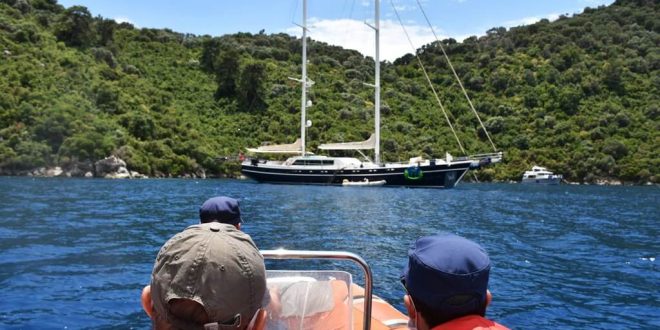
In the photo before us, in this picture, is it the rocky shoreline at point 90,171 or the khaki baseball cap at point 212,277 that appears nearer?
the khaki baseball cap at point 212,277

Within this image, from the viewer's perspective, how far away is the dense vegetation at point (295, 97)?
2405 inches

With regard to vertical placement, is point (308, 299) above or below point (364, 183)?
above

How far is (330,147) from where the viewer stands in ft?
178

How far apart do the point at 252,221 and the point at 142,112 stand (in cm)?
5709

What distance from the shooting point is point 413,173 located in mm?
48656

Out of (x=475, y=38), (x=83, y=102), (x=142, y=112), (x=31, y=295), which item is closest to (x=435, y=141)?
(x=142, y=112)

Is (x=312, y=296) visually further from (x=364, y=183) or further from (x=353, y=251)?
(x=364, y=183)

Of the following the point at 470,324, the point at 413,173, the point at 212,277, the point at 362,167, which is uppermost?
the point at 212,277

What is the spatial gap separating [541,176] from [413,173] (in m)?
23.9

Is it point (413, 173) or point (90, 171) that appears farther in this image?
point (90, 171)

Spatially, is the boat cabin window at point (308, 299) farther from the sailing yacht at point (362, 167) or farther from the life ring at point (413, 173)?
the life ring at point (413, 173)

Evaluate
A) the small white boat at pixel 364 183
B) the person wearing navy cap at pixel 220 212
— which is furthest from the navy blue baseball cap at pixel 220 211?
the small white boat at pixel 364 183

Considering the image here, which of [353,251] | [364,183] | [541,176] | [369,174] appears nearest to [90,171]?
[364,183]

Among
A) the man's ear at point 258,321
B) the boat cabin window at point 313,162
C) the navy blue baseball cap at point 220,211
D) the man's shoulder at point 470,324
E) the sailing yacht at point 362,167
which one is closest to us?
the man's ear at point 258,321
